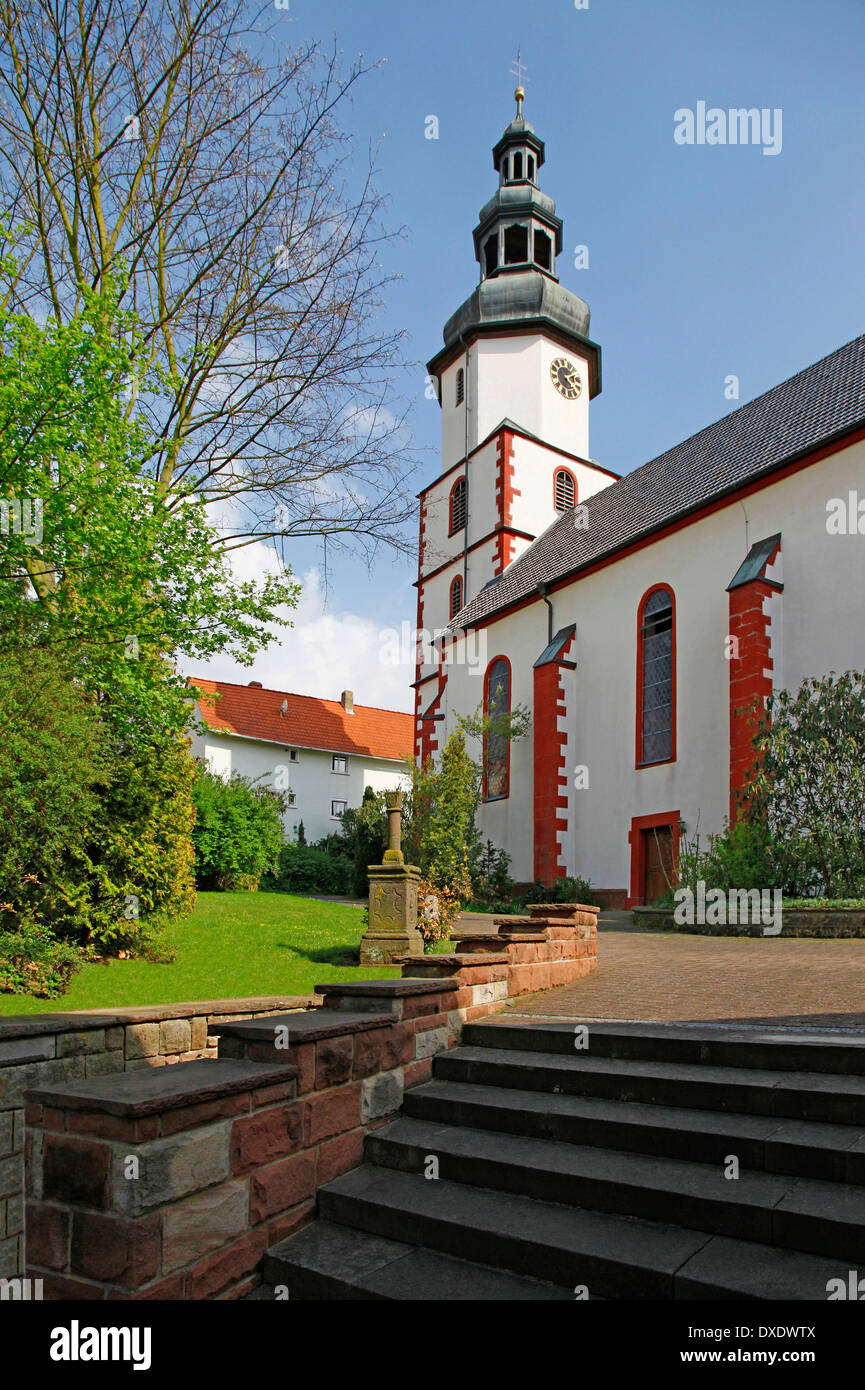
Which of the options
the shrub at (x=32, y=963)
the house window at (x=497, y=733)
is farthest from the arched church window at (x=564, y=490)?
the shrub at (x=32, y=963)

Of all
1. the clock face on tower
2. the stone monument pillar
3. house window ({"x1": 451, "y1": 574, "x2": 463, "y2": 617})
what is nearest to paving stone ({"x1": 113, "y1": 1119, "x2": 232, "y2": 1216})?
the stone monument pillar

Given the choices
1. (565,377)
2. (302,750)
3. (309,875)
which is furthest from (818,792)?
(302,750)

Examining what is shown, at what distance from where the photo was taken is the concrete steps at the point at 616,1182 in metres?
3.00

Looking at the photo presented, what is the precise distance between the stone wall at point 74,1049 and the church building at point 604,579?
1080cm

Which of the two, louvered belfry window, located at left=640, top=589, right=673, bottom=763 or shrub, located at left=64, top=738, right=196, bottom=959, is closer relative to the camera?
shrub, located at left=64, top=738, right=196, bottom=959

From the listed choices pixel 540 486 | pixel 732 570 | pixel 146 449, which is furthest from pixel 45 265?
pixel 540 486

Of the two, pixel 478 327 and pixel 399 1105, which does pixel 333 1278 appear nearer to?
pixel 399 1105

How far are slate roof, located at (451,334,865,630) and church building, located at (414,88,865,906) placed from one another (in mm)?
90

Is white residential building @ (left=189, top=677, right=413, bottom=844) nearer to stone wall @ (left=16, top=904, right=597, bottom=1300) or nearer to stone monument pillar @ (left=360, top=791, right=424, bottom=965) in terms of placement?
stone monument pillar @ (left=360, top=791, right=424, bottom=965)

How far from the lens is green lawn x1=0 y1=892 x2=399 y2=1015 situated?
837 centimetres

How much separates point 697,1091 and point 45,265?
14173 mm

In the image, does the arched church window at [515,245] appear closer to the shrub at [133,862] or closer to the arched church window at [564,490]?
the arched church window at [564,490]
